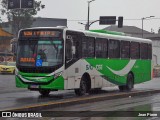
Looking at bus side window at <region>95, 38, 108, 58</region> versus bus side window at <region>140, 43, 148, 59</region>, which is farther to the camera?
Answer: bus side window at <region>140, 43, 148, 59</region>

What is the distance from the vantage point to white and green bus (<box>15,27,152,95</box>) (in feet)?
59.6

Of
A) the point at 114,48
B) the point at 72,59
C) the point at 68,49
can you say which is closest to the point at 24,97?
the point at 72,59

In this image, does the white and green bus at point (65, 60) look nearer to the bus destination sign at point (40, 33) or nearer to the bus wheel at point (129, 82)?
Answer: the bus destination sign at point (40, 33)

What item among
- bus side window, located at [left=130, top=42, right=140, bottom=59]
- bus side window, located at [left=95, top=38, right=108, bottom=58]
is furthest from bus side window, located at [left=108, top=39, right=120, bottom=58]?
bus side window, located at [left=130, top=42, right=140, bottom=59]

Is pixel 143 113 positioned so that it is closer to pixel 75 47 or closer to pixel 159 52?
pixel 75 47

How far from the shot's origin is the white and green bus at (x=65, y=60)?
59.6 ft

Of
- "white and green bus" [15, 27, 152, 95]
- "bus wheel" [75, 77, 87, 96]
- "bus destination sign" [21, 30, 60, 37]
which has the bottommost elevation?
"bus wheel" [75, 77, 87, 96]

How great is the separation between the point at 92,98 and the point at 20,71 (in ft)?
10.7

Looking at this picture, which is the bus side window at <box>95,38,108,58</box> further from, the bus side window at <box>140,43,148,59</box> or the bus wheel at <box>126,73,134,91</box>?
the bus side window at <box>140,43,148,59</box>

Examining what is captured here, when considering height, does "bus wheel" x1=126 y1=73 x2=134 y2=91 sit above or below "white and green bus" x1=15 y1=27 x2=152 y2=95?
below

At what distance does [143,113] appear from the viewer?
14086mm

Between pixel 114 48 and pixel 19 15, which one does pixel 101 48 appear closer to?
pixel 114 48

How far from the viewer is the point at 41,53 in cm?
1836

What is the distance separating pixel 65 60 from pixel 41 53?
40.7 inches
